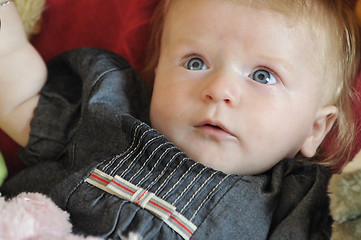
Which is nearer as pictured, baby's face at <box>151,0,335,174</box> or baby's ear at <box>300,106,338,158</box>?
baby's face at <box>151,0,335,174</box>

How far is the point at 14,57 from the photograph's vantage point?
120 centimetres

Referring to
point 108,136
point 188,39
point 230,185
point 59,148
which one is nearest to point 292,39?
point 188,39

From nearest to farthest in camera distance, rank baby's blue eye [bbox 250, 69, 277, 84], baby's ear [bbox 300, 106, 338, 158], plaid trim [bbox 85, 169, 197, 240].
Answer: plaid trim [bbox 85, 169, 197, 240]
baby's blue eye [bbox 250, 69, 277, 84]
baby's ear [bbox 300, 106, 338, 158]

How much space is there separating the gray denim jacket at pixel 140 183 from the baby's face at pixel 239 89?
0.05 metres

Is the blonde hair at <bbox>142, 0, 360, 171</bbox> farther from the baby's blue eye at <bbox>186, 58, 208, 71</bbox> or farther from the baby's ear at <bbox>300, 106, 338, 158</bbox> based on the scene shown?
the baby's blue eye at <bbox>186, 58, 208, 71</bbox>

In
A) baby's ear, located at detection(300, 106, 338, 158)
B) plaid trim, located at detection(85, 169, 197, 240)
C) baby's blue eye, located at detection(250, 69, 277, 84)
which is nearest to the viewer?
plaid trim, located at detection(85, 169, 197, 240)

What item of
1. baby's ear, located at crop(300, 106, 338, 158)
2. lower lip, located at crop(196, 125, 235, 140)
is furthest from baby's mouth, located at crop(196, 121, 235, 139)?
baby's ear, located at crop(300, 106, 338, 158)

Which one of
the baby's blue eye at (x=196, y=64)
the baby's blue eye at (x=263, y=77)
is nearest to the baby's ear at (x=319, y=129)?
the baby's blue eye at (x=263, y=77)

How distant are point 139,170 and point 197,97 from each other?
0.67 feet

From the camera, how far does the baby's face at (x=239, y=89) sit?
1049 mm

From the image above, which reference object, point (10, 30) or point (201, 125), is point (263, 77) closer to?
point (201, 125)

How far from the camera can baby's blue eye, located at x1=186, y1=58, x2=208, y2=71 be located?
1.12 metres

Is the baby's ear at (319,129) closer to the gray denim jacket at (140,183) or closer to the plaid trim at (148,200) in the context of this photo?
the gray denim jacket at (140,183)

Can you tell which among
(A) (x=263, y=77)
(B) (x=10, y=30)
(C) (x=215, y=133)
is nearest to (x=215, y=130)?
(C) (x=215, y=133)
